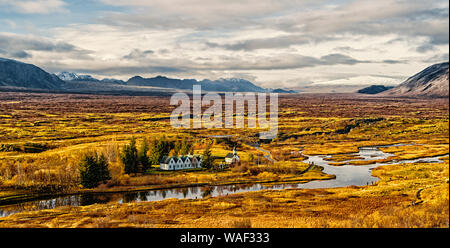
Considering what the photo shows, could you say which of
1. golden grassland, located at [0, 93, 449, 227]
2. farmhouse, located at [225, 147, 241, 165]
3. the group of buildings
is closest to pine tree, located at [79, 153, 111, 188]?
golden grassland, located at [0, 93, 449, 227]

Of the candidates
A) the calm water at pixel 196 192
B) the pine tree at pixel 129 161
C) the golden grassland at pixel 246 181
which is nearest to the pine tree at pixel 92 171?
the golden grassland at pixel 246 181

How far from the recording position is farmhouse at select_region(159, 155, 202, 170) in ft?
259

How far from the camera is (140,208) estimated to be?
4931 cm

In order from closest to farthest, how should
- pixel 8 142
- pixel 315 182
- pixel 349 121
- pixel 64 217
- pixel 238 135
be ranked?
pixel 64 217
pixel 315 182
pixel 8 142
pixel 238 135
pixel 349 121

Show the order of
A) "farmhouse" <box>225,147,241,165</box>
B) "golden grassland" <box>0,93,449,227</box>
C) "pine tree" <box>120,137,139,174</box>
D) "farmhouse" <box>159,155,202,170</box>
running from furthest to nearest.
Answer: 1. "farmhouse" <box>225,147,241,165</box>
2. "farmhouse" <box>159,155,202,170</box>
3. "pine tree" <box>120,137,139,174</box>
4. "golden grassland" <box>0,93,449,227</box>

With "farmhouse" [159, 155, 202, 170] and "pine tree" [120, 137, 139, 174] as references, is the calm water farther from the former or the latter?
"farmhouse" [159, 155, 202, 170]

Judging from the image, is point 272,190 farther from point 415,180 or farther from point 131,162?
point 131,162

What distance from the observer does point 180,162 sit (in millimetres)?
80375

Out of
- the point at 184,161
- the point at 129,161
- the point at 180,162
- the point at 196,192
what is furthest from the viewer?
the point at 184,161

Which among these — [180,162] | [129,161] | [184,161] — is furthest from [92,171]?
[184,161]

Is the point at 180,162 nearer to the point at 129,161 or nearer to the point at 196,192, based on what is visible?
the point at 129,161

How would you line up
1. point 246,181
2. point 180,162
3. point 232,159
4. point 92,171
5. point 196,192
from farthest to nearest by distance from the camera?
1. point 232,159
2. point 180,162
3. point 246,181
4. point 92,171
5. point 196,192
